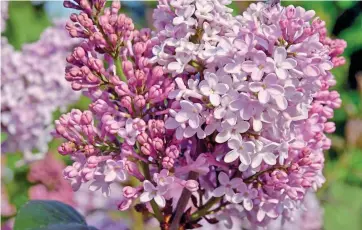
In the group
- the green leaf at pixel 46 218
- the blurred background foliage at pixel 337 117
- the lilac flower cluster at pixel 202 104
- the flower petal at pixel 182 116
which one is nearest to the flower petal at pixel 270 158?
the lilac flower cluster at pixel 202 104

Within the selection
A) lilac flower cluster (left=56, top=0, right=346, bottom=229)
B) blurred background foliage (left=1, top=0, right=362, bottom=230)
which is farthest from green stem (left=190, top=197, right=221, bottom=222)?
blurred background foliage (left=1, top=0, right=362, bottom=230)

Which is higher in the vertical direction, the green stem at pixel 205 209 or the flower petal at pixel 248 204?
the flower petal at pixel 248 204

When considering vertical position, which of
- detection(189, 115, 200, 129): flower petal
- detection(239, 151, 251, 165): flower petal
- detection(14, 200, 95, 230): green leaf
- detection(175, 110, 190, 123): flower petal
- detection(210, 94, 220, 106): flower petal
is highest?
detection(210, 94, 220, 106): flower petal

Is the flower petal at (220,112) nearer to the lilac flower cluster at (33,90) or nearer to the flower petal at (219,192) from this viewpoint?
the flower petal at (219,192)

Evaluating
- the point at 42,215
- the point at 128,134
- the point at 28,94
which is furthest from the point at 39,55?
the point at 128,134

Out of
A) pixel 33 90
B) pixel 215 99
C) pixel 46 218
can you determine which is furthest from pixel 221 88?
pixel 33 90

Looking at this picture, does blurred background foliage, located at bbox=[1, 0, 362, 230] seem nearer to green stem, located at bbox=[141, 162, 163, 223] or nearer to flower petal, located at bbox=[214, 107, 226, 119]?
green stem, located at bbox=[141, 162, 163, 223]
